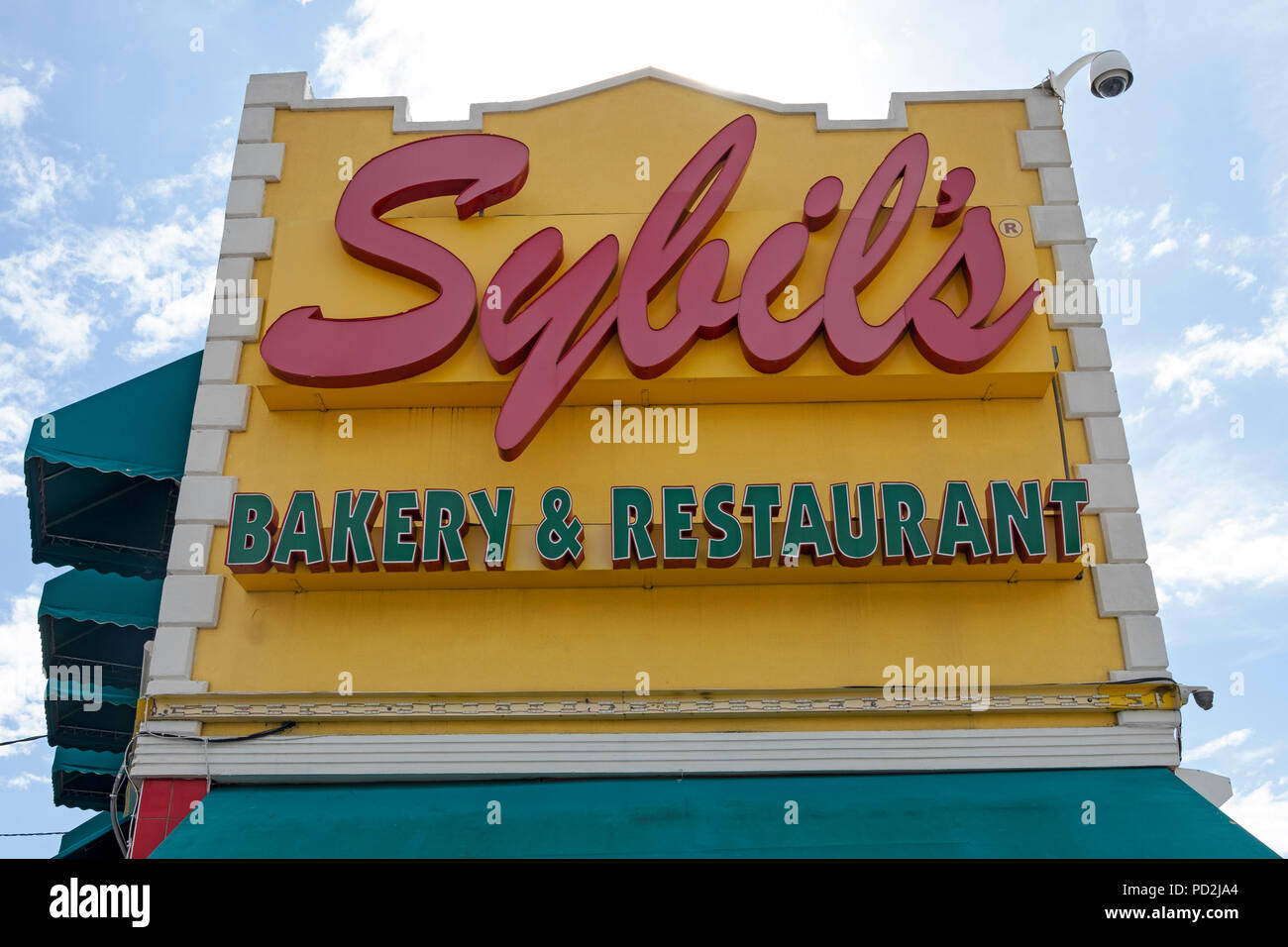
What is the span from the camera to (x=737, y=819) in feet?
28.0

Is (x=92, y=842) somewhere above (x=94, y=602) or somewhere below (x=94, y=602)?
below

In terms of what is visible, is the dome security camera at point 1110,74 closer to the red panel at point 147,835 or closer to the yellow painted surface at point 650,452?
the yellow painted surface at point 650,452

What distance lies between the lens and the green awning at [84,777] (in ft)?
49.2

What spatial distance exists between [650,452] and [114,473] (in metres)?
5.21

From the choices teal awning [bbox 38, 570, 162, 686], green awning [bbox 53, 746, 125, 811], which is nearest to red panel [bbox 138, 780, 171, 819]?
teal awning [bbox 38, 570, 162, 686]

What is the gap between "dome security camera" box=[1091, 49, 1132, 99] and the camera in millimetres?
11961

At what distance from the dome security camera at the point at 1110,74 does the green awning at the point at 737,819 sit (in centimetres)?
714

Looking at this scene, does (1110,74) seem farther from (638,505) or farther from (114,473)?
(114,473)

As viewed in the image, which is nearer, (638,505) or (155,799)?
(155,799)

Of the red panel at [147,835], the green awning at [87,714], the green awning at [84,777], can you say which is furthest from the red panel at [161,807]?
the green awning at [84,777]

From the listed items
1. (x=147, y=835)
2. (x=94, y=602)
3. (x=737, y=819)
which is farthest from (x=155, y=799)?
(x=737, y=819)

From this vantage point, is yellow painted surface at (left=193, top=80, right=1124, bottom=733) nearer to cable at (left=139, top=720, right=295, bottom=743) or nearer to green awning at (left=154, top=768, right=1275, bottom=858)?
cable at (left=139, top=720, right=295, bottom=743)
